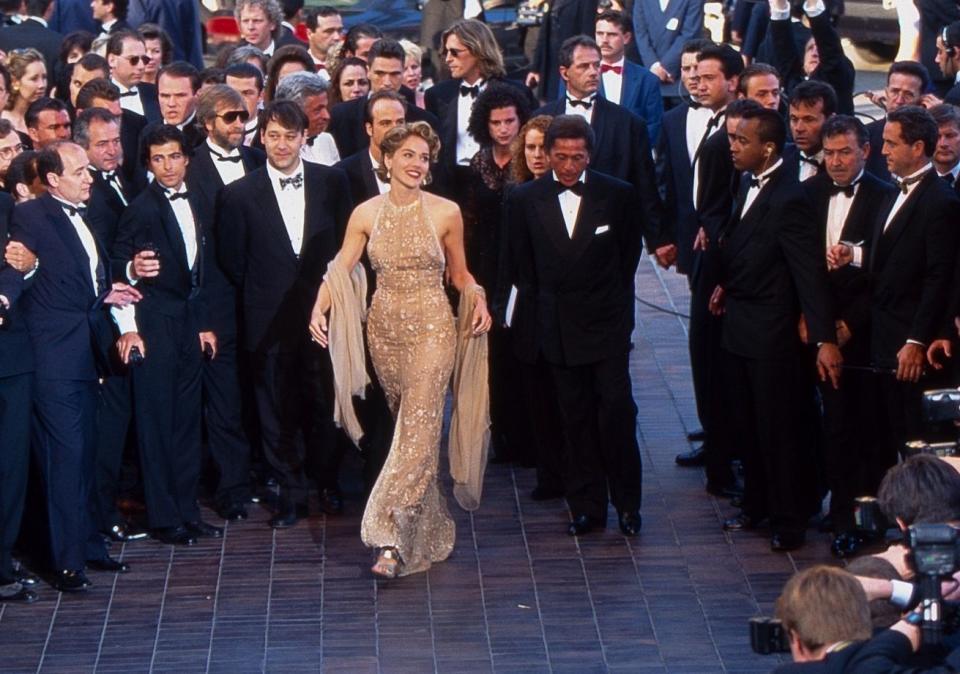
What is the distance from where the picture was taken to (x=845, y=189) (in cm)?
988

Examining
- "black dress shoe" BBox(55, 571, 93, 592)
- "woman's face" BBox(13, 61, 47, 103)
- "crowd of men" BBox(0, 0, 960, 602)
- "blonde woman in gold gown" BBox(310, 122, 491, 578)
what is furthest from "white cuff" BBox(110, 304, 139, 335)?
"woman's face" BBox(13, 61, 47, 103)

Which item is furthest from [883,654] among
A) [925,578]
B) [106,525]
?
[106,525]

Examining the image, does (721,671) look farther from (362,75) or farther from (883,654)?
(362,75)

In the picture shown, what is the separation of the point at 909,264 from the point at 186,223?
3.60 m

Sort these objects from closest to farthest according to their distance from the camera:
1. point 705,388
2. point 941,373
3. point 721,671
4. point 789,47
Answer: point 721,671 < point 941,373 < point 705,388 < point 789,47

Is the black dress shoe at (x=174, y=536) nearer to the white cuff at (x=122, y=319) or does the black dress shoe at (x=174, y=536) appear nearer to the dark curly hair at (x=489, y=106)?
the white cuff at (x=122, y=319)

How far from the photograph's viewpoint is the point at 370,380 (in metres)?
10.0

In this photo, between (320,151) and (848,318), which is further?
(320,151)

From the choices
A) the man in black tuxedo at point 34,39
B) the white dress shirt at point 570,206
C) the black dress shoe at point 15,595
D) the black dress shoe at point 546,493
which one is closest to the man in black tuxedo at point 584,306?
the white dress shirt at point 570,206

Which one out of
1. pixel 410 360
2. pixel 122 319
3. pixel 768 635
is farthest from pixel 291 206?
pixel 768 635

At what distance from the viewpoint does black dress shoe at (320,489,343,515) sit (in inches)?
415

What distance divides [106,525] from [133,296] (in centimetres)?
126

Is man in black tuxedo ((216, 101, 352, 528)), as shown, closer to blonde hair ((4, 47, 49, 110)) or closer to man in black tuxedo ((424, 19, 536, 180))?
man in black tuxedo ((424, 19, 536, 180))

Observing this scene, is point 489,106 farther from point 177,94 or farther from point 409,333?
point 409,333
